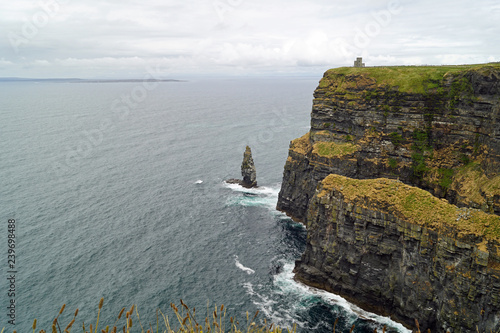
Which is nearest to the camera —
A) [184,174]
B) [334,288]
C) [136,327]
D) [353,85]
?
[136,327]

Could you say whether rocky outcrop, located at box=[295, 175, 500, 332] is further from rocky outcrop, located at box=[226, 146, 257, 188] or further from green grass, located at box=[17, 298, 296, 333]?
rocky outcrop, located at box=[226, 146, 257, 188]

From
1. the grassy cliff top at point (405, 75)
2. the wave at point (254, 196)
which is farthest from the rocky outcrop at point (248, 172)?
the grassy cliff top at point (405, 75)

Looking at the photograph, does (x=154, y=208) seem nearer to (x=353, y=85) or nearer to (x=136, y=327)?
(x=136, y=327)

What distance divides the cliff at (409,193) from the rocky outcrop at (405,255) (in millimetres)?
142

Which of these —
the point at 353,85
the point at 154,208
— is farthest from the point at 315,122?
the point at 154,208

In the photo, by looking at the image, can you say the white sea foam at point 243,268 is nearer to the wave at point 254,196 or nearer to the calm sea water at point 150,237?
the calm sea water at point 150,237

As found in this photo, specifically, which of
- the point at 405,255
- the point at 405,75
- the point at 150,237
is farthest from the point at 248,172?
the point at 405,255

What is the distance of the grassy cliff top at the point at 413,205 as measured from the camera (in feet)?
145

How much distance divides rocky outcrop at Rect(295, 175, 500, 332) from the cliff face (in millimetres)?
10129

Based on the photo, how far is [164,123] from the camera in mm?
192875

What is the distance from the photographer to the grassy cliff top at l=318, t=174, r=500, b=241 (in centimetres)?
4422

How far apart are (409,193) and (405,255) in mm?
9303

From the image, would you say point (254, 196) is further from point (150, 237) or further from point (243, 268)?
point (243, 268)

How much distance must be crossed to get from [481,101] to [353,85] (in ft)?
81.6
